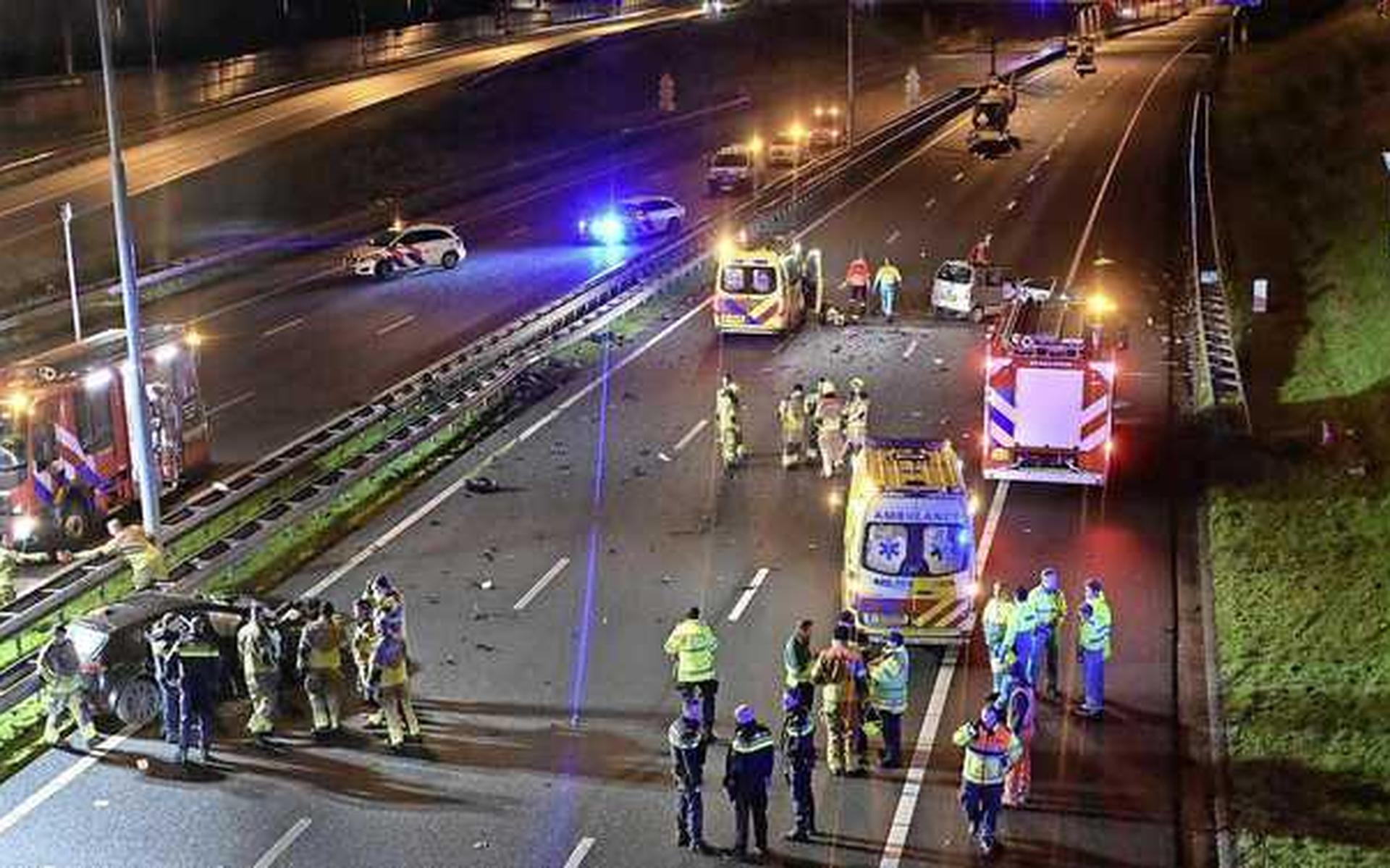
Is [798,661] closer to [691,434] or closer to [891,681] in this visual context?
[891,681]

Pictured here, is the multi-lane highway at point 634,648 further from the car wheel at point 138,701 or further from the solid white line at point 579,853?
the car wheel at point 138,701

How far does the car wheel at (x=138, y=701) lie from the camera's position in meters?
17.9

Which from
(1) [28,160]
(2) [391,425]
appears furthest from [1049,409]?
(1) [28,160]

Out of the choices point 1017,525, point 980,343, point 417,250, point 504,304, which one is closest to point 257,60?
point 417,250

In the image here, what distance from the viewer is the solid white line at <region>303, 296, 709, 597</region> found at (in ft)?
74.6

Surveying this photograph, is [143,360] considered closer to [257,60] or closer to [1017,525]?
[1017,525]

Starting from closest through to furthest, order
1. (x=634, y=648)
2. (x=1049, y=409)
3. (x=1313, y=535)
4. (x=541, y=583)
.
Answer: (x=634, y=648)
(x=541, y=583)
(x=1313, y=535)
(x=1049, y=409)

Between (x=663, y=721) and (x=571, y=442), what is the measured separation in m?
11.9

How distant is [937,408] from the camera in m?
31.4

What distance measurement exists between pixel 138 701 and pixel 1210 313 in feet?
85.2

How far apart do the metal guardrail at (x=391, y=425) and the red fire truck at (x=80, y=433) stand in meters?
1.38

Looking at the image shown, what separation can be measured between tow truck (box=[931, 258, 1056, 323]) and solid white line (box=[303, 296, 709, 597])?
6895mm

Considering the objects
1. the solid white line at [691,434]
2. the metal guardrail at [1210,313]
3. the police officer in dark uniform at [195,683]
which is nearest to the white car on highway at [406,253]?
the solid white line at [691,434]

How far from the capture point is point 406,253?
154ft
